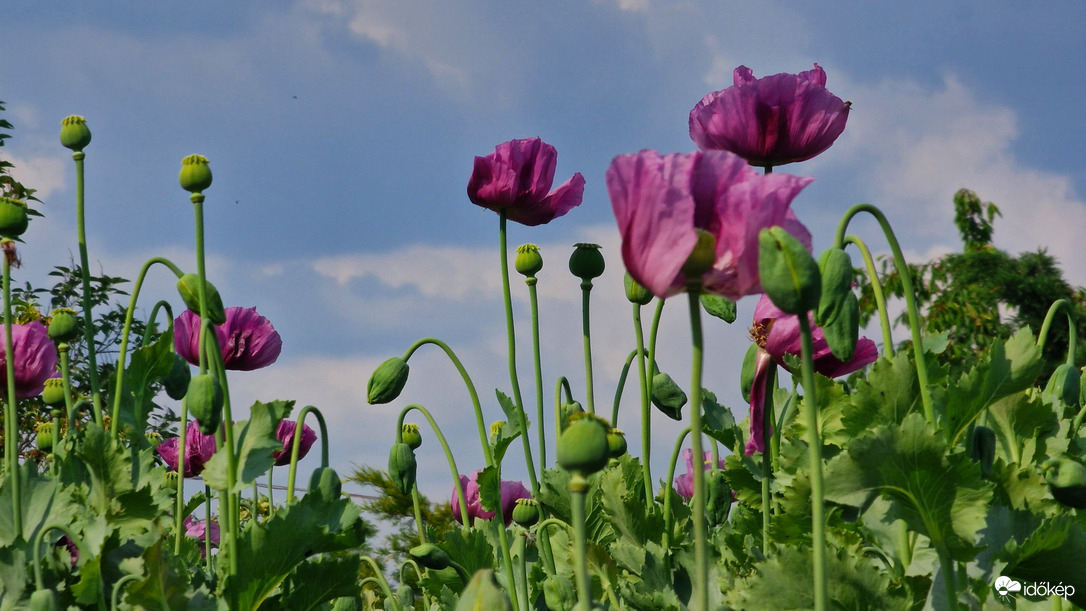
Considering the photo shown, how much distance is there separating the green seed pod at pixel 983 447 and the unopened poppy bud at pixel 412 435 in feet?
4.97

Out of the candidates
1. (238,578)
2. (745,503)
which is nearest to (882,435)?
(745,503)

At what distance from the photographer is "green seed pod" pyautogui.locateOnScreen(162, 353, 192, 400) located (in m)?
2.10

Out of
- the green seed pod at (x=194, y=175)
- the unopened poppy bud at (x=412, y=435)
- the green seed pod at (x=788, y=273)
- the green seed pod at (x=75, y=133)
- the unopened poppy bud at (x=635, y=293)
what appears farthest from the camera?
the unopened poppy bud at (x=412, y=435)

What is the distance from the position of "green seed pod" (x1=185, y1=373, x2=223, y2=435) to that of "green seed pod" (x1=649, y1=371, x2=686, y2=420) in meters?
0.74

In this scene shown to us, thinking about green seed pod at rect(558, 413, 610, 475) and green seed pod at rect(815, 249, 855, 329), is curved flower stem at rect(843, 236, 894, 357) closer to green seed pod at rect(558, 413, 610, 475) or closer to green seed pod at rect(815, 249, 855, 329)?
green seed pod at rect(815, 249, 855, 329)

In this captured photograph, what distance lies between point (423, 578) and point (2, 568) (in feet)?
2.36

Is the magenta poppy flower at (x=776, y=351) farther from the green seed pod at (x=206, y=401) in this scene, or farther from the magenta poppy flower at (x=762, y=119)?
the green seed pod at (x=206, y=401)

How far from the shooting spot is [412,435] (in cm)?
255

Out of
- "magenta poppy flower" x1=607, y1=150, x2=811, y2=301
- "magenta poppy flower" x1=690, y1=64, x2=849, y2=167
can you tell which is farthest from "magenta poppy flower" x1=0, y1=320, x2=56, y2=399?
"magenta poppy flower" x1=607, y1=150, x2=811, y2=301

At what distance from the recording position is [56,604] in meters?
1.51

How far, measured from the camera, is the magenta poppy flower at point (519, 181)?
218cm

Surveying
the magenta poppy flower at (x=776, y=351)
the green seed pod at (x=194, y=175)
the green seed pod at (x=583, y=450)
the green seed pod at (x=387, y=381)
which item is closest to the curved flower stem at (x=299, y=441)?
the green seed pod at (x=387, y=381)

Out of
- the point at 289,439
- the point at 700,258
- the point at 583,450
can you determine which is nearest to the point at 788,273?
the point at 700,258

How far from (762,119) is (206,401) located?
0.89 m
